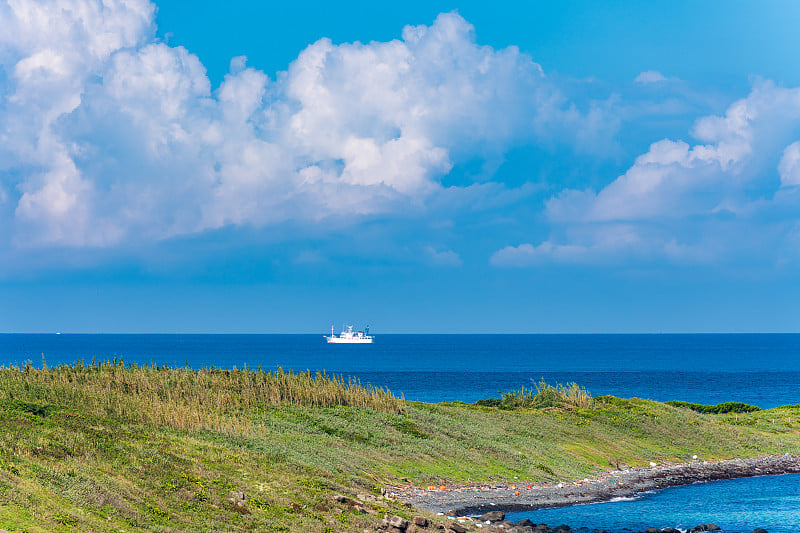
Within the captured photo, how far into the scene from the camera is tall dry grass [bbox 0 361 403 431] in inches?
1665

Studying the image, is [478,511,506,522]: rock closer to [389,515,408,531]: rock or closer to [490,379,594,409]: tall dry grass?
[389,515,408,531]: rock


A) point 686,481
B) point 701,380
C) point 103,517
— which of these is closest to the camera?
point 103,517

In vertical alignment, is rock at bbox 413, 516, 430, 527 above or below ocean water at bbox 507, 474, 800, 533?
above

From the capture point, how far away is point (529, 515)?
35688 millimetres

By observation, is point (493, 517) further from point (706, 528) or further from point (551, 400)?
point (551, 400)

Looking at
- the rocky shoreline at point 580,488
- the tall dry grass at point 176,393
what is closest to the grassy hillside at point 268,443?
the tall dry grass at point 176,393

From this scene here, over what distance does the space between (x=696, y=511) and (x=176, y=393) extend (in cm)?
3067

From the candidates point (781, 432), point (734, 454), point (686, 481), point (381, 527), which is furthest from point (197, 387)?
point (781, 432)

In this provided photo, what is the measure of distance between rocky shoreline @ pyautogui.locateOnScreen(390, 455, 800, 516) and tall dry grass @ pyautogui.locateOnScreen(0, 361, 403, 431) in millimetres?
12899

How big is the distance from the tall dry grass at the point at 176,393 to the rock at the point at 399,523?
1692cm

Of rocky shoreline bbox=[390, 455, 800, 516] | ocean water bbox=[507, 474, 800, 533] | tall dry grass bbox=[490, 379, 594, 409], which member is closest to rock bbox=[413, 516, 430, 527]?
rocky shoreline bbox=[390, 455, 800, 516]

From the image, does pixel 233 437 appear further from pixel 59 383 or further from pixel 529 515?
pixel 529 515

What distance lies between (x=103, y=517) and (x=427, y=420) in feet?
100

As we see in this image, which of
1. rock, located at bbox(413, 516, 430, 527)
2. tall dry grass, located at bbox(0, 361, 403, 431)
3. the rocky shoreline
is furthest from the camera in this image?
tall dry grass, located at bbox(0, 361, 403, 431)
